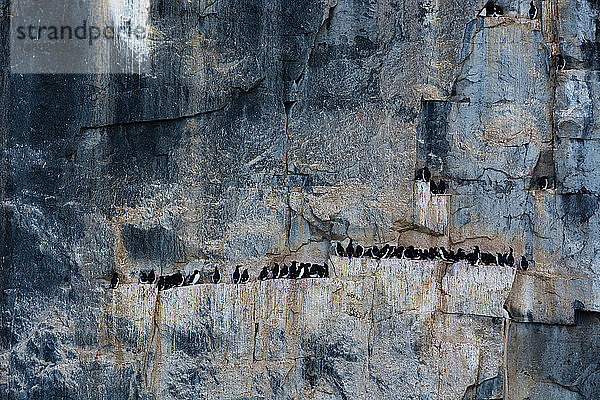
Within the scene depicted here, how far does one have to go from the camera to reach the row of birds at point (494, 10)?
9586 millimetres

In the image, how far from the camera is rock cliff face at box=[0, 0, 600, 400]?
930 cm

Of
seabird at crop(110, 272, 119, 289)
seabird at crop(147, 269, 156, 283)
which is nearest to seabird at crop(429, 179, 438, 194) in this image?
seabird at crop(147, 269, 156, 283)

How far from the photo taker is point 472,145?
9.71m

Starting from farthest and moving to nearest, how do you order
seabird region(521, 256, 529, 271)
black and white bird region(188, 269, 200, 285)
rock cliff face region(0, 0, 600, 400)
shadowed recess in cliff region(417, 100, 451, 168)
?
shadowed recess in cliff region(417, 100, 451, 168), seabird region(521, 256, 529, 271), black and white bird region(188, 269, 200, 285), rock cliff face region(0, 0, 600, 400)

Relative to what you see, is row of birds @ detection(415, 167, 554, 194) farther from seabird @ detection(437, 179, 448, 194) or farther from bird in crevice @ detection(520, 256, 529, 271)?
bird in crevice @ detection(520, 256, 529, 271)

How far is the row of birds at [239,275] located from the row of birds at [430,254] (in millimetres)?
434

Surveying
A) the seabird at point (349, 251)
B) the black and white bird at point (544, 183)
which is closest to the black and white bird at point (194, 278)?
the seabird at point (349, 251)

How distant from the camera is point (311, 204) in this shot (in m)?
9.68

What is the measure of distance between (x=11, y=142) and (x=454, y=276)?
20.9 feet

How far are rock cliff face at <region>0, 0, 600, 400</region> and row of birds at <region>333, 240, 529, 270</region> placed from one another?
0.51ft

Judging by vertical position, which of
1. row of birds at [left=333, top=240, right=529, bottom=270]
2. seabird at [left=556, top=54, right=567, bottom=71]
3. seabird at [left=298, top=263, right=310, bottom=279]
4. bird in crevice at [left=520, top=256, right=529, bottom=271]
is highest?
seabird at [left=556, top=54, right=567, bottom=71]

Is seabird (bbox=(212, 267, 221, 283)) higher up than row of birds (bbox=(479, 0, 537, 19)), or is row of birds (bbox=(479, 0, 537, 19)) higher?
row of birds (bbox=(479, 0, 537, 19))

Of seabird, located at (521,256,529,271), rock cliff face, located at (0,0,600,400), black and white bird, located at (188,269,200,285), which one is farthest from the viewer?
seabird, located at (521,256,529,271)

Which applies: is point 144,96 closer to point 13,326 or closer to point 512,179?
point 13,326
